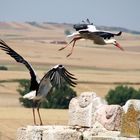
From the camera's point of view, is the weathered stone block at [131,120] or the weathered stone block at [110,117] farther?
the weathered stone block at [110,117]

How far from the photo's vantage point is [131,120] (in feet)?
29.8

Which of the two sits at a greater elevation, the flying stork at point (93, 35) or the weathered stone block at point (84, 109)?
the flying stork at point (93, 35)

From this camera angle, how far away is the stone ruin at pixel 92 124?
362 inches

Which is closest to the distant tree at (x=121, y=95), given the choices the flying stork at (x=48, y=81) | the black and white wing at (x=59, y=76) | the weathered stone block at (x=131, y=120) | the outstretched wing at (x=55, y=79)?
the flying stork at (x=48, y=81)

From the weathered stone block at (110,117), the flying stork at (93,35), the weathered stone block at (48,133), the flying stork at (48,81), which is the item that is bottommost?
the weathered stone block at (48,133)

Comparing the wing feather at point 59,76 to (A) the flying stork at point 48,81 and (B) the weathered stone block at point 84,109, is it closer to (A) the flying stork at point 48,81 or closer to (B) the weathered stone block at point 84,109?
(A) the flying stork at point 48,81

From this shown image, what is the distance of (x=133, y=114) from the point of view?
910cm

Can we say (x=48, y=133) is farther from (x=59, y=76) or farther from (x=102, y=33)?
(x=102, y=33)

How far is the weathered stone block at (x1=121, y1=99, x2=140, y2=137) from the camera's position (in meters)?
9.00

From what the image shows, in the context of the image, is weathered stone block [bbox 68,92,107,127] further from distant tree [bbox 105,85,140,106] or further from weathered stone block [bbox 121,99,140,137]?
distant tree [bbox 105,85,140,106]

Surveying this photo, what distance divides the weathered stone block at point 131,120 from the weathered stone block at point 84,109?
1403 mm

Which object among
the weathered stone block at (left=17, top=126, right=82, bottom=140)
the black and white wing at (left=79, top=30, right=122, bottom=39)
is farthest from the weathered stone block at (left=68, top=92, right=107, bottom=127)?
the black and white wing at (left=79, top=30, right=122, bottom=39)

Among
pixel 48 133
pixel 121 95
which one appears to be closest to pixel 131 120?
pixel 48 133

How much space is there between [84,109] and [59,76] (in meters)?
0.62
